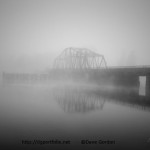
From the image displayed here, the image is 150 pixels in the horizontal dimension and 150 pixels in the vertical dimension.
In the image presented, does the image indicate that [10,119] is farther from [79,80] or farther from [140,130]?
[79,80]

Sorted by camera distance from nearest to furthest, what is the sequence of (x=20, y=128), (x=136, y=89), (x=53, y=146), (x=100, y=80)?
(x=53, y=146), (x=20, y=128), (x=136, y=89), (x=100, y=80)

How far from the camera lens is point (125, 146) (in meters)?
12.0

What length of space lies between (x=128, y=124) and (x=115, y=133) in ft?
12.2

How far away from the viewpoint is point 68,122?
18453 mm

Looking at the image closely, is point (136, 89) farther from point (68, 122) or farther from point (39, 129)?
point (39, 129)

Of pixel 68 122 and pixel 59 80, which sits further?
pixel 59 80

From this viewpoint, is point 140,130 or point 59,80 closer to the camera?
point 140,130

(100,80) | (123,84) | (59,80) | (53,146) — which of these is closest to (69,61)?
(59,80)

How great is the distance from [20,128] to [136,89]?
43.6 meters

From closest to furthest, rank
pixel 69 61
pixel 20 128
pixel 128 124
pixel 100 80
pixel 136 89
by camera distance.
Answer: pixel 20 128 < pixel 128 124 < pixel 136 89 < pixel 100 80 < pixel 69 61

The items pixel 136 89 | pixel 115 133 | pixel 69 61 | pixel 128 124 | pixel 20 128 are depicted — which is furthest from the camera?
pixel 69 61

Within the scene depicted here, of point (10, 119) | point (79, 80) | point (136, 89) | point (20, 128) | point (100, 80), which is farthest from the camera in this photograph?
point (79, 80)

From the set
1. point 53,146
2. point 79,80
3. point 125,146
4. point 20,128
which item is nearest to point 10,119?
point 20,128

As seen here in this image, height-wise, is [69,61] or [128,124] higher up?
[69,61]
